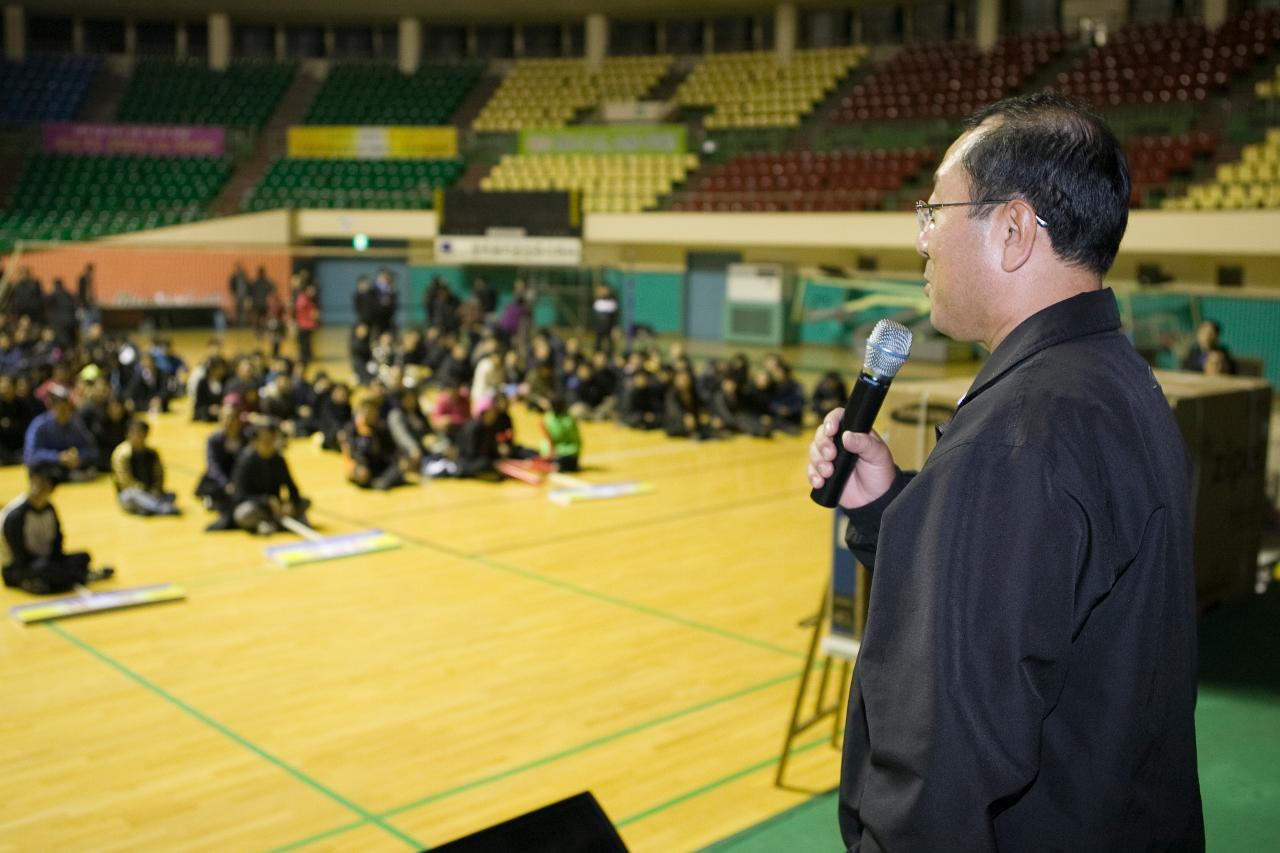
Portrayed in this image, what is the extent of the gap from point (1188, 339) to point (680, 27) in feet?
72.2

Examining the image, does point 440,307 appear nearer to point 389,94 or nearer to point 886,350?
point 389,94

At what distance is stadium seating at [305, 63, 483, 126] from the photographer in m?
33.1

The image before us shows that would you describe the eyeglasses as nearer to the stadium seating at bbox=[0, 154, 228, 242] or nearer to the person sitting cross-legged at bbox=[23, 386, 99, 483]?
the person sitting cross-legged at bbox=[23, 386, 99, 483]

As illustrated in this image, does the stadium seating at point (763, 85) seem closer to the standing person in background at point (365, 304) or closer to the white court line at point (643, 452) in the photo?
the standing person in background at point (365, 304)

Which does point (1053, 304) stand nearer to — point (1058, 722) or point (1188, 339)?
point (1058, 722)

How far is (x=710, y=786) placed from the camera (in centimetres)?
556

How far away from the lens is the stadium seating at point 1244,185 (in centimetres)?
1855

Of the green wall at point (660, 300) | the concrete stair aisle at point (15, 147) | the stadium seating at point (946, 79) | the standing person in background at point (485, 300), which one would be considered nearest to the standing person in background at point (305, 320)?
the standing person in background at point (485, 300)

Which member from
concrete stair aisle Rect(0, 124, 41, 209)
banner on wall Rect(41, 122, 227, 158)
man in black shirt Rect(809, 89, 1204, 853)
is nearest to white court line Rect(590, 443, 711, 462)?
man in black shirt Rect(809, 89, 1204, 853)

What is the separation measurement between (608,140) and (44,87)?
16.0 meters

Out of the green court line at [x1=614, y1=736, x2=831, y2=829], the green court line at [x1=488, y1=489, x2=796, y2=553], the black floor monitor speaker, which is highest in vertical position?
the black floor monitor speaker

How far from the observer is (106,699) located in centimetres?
657

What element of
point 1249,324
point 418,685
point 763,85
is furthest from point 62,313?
point 1249,324

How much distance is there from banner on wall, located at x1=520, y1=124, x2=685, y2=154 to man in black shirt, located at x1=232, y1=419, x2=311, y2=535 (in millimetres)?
19618
